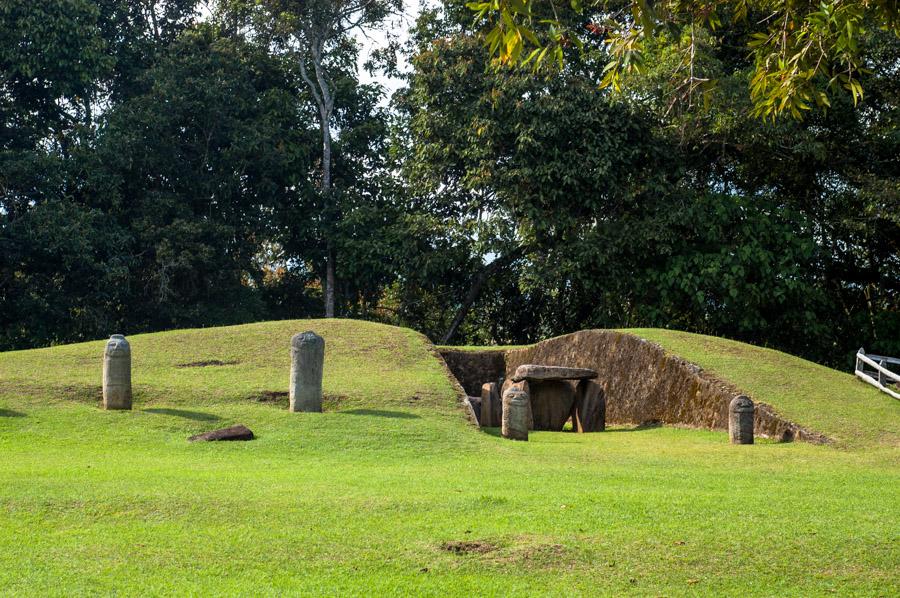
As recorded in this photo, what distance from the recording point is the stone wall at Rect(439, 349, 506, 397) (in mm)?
28484

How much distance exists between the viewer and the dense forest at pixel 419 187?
29031mm

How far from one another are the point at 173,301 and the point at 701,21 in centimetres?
2679

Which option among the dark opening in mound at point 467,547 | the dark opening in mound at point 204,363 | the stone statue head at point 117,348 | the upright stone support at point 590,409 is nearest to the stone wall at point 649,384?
the upright stone support at point 590,409

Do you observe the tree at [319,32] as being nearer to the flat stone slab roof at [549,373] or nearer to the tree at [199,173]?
the tree at [199,173]

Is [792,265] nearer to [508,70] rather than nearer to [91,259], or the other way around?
[508,70]

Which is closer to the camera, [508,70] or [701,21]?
[701,21]

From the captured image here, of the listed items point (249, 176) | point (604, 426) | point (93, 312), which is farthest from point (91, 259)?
point (604, 426)

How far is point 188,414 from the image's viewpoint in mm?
18062

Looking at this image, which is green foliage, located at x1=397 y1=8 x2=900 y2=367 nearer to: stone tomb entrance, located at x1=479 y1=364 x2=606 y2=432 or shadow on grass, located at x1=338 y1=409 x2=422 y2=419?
stone tomb entrance, located at x1=479 y1=364 x2=606 y2=432

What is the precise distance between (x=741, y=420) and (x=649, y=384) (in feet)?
18.5

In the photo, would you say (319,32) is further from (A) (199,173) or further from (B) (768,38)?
(B) (768,38)

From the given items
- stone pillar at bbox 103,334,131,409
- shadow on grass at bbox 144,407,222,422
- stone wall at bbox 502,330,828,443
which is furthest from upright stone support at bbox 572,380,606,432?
stone pillar at bbox 103,334,131,409

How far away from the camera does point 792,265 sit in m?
28.7

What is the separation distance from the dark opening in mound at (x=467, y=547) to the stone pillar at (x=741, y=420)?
9.78 metres
